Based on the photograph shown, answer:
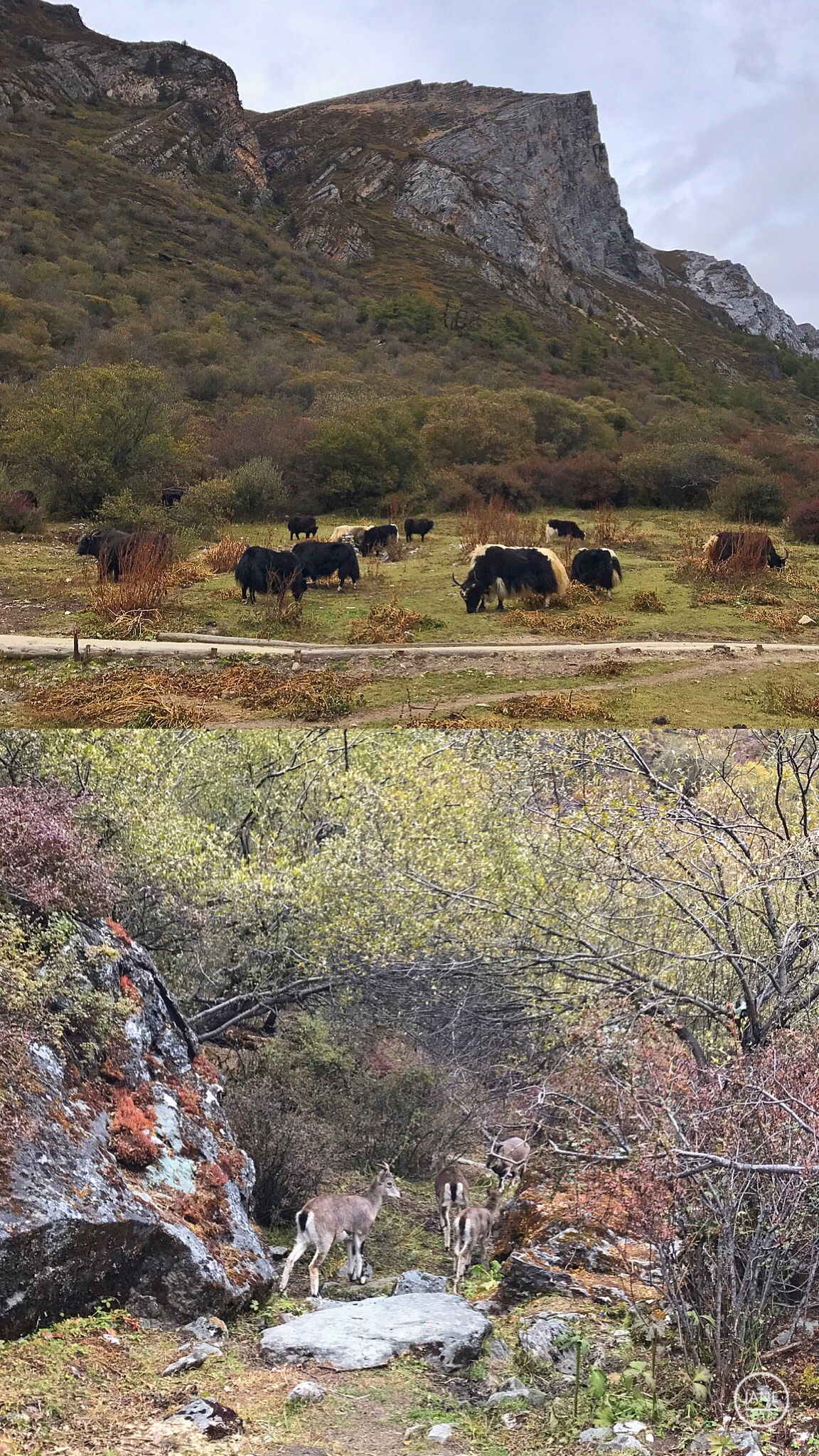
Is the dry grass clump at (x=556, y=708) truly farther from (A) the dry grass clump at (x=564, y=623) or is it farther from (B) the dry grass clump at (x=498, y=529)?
(B) the dry grass clump at (x=498, y=529)

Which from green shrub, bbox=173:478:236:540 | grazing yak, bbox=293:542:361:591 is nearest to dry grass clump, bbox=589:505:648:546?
grazing yak, bbox=293:542:361:591

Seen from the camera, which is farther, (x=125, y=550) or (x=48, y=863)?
(x=125, y=550)

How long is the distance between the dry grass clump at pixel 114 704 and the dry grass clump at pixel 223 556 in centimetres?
697

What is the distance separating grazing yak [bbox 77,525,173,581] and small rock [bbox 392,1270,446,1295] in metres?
9.96

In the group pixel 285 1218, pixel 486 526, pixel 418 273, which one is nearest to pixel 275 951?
pixel 285 1218

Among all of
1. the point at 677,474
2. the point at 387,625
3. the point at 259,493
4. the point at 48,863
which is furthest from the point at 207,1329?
the point at 677,474

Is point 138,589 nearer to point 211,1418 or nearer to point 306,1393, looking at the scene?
point 306,1393

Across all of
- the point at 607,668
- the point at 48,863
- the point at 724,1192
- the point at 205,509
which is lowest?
the point at 724,1192

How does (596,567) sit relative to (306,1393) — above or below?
above

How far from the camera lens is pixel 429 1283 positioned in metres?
8.38

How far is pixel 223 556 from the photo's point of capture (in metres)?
18.6

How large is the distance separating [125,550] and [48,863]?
853cm

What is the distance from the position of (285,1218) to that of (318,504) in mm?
21497

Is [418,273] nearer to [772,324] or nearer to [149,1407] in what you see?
[772,324]
